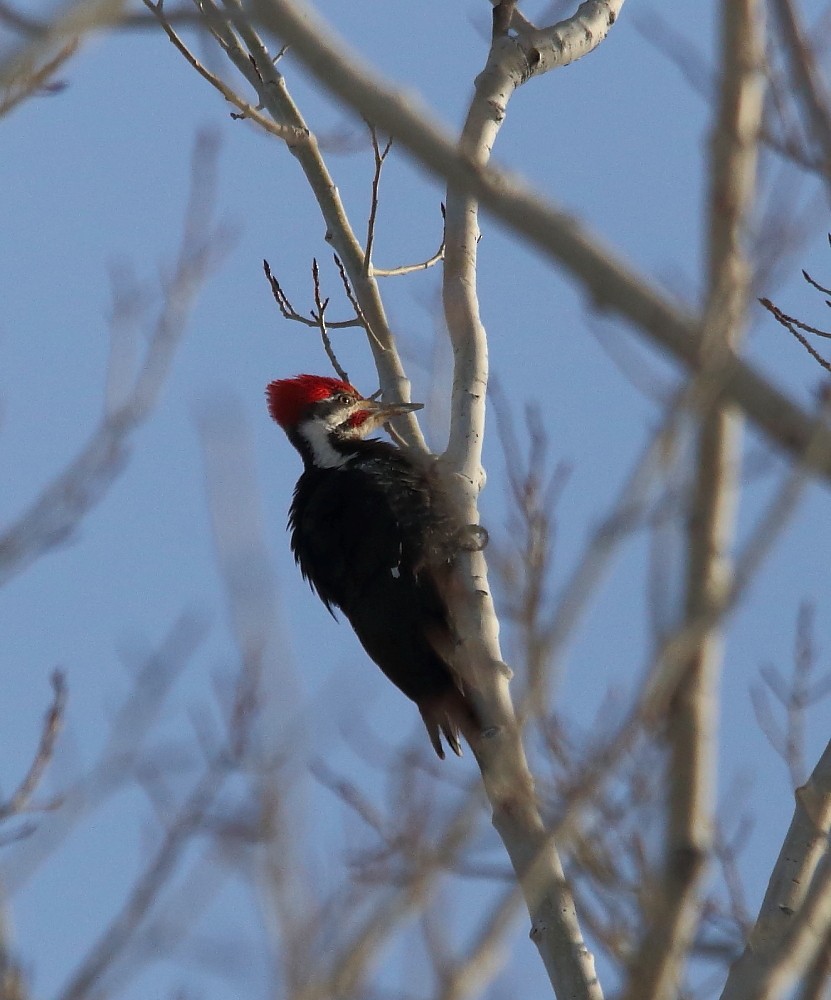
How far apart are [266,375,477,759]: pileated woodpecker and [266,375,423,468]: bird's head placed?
0.16 ft

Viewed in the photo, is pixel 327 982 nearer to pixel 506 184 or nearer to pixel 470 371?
pixel 506 184

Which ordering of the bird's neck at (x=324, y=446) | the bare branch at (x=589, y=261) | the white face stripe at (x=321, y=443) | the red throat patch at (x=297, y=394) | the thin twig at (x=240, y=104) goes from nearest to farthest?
the bare branch at (x=589, y=261)
the thin twig at (x=240, y=104)
the bird's neck at (x=324, y=446)
the white face stripe at (x=321, y=443)
the red throat patch at (x=297, y=394)

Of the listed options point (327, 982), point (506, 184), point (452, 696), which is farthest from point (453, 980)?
point (452, 696)

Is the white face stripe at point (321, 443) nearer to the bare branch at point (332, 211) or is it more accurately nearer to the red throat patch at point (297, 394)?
the red throat patch at point (297, 394)

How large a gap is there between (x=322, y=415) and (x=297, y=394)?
28 cm

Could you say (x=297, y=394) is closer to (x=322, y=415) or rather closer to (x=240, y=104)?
(x=322, y=415)

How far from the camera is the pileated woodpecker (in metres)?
5.14

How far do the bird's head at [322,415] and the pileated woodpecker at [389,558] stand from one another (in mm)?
50

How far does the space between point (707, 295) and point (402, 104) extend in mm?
483

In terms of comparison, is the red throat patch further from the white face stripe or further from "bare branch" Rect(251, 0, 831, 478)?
"bare branch" Rect(251, 0, 831, 478)

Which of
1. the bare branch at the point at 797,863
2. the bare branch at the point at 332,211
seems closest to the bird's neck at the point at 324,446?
the bare branch at the point at 332,211

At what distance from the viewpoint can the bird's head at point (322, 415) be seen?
20.7 feet

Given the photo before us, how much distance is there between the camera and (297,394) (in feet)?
22.1

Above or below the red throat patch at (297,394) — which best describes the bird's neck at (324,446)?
below
